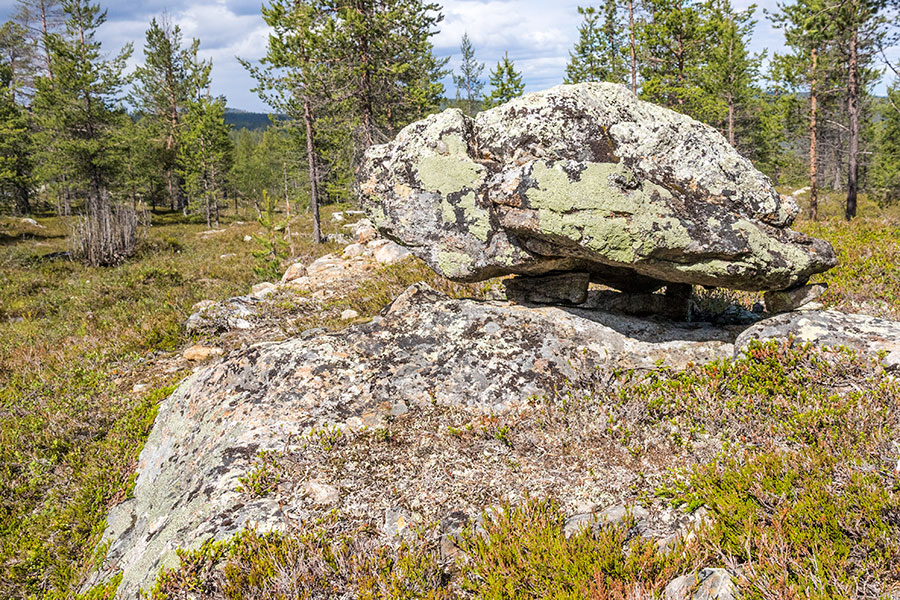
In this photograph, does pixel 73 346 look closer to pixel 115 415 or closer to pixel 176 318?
pixel 176 318

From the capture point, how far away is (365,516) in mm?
3871

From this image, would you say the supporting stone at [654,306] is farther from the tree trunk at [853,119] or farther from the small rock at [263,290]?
the tree trunk at [853,119]

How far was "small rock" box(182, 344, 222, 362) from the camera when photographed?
8773 millimetres

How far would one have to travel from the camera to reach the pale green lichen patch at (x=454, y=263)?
19.3 ft

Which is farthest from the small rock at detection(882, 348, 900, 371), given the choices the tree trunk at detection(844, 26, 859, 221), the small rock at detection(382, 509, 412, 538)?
the tree trunk at detection(844, 26, 859, 221)

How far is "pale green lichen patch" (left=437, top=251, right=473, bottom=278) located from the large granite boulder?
13 mm

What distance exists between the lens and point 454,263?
5945 millimetres

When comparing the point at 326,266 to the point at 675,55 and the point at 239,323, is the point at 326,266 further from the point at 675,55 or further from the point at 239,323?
the point at 675,55

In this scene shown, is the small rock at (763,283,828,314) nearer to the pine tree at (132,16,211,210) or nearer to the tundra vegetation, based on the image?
the tundra vegetation

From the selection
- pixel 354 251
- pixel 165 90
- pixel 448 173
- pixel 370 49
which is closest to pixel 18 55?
pixel 165 90

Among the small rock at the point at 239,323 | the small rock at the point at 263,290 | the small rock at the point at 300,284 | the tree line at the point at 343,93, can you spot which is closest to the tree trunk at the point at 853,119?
the tree line at the point at 343,93

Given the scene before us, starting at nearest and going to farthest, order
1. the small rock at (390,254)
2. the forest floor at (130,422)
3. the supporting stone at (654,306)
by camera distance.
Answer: the forest floor at (130,422), the supporting stone at (654,306), the small rock at (390,254)

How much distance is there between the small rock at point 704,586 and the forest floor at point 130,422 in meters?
0.12

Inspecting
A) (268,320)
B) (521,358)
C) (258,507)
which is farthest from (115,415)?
(521,358)
